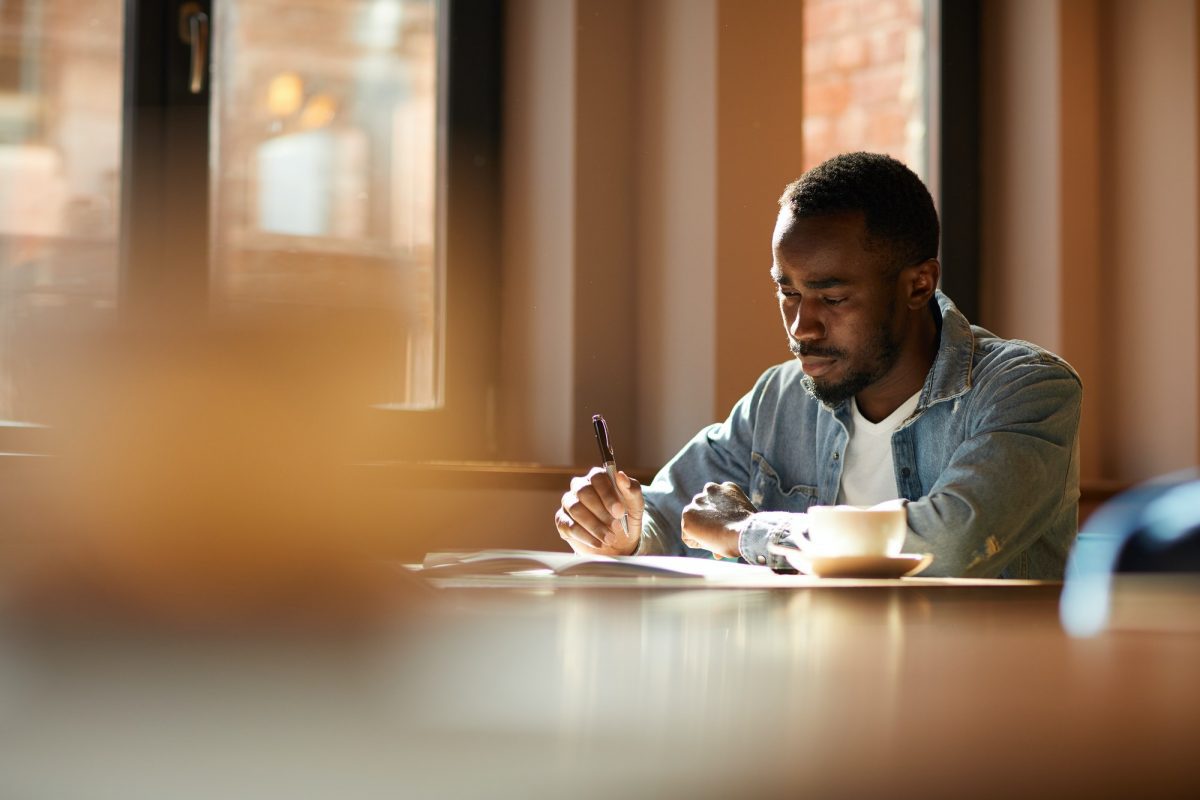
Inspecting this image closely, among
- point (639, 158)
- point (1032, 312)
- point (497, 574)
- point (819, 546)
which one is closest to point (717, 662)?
point (497, 574)

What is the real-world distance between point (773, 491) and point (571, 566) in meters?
0.92

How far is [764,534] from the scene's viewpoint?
56.1 inches

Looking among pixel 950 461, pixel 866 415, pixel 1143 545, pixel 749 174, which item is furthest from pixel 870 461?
pixel 1143 545

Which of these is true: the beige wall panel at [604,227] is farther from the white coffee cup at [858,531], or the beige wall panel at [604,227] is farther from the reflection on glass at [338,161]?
the white coffee cup at [858,531]

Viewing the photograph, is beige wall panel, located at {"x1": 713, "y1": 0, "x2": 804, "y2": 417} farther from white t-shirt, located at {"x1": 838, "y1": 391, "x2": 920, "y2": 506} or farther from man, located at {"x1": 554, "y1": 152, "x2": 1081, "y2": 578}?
white t-shirt, located at {"x1": 838, "y1": 391, "x2": 920, "y2": 506}

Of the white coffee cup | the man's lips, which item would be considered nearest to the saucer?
the white coffee cup

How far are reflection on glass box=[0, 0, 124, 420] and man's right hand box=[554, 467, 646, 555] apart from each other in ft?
4.10

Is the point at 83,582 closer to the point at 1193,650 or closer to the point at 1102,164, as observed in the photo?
the point at 1193,650

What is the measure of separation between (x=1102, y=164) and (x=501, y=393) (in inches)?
67.7

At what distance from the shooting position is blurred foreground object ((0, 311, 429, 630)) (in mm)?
390

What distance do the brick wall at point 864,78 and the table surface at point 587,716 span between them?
2592 millimetres

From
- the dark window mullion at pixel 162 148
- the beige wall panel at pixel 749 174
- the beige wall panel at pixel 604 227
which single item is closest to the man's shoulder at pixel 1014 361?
the beige wall panel at pixel 749 174

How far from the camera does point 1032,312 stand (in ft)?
10.3

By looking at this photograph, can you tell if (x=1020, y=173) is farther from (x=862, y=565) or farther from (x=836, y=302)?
(x=862, y=565)
